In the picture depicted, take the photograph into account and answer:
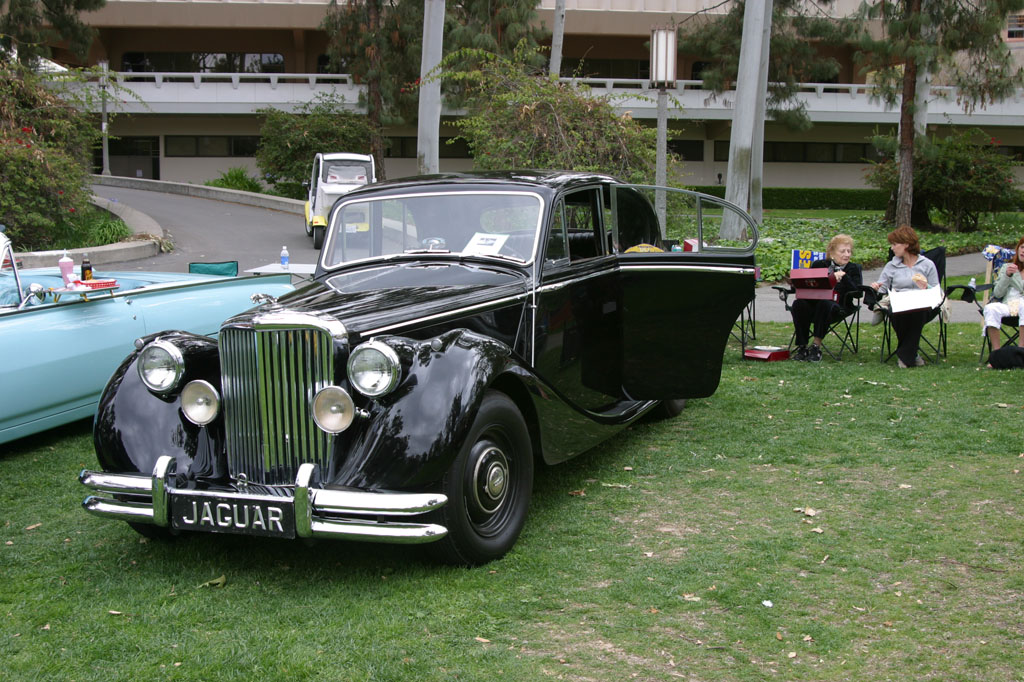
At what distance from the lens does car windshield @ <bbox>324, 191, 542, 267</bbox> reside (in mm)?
5531

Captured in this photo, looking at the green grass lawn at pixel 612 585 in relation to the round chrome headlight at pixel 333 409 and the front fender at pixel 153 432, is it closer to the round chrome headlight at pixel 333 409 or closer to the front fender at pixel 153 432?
the front fender at pixel 153 432

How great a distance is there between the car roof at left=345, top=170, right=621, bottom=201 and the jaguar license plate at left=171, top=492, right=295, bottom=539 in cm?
247

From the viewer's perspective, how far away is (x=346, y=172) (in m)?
22.0

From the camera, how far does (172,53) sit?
41.7 metres

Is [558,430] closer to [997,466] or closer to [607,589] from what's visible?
[607,589]

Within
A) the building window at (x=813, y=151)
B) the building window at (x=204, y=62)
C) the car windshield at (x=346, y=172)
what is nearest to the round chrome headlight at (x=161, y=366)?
the car windshield at (x=346, y=172)

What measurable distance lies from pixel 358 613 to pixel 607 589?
43.7 inches

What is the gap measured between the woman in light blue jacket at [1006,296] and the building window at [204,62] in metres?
38.3

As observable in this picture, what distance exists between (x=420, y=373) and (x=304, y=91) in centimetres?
3488

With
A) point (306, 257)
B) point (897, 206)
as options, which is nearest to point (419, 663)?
point (306, 257)

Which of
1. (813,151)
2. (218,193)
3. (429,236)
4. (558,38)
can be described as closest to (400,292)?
(429,236)

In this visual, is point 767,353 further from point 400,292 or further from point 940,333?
point 400,292

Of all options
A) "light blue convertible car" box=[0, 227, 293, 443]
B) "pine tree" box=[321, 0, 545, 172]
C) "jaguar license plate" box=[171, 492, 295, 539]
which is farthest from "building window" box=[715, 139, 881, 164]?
"jaguar license plate" box=[171, 492, 295, 539]

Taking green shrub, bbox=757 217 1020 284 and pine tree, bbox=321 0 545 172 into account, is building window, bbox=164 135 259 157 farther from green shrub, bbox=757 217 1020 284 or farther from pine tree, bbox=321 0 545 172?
green shrub, bbox=757 217 1020 284
